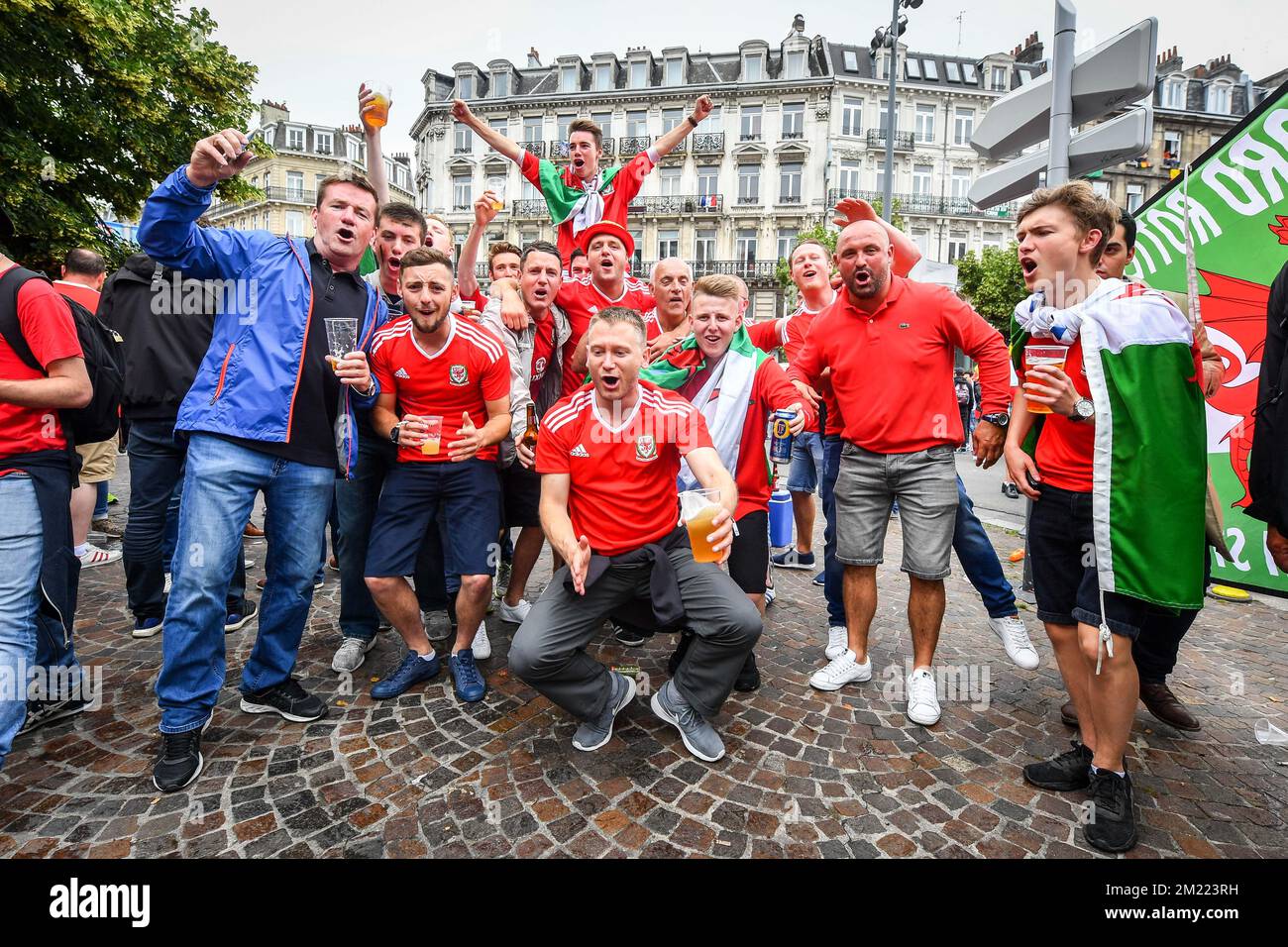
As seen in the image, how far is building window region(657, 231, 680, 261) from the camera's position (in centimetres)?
3922

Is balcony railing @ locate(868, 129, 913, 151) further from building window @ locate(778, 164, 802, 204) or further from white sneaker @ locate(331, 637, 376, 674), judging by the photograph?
white sneaker @ locate(331, 637, 376, 674)

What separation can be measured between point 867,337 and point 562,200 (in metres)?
2.94

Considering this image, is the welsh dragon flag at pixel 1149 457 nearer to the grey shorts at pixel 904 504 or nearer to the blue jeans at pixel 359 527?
the grey shorts at pixel 904 504

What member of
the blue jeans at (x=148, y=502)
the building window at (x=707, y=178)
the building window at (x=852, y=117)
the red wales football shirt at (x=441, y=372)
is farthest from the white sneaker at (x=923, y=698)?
the building window at (x=852, y=117)

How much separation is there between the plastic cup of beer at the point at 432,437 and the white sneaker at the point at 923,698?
9.78 feet

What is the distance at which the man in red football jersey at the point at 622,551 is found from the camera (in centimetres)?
302

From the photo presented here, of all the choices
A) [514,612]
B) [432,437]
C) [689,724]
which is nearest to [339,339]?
Answer: [432,437]

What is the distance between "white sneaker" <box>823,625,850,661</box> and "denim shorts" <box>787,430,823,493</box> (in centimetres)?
197

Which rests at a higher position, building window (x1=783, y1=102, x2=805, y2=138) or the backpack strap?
building window (x1=783, y1=102, x2=805, y2=138)

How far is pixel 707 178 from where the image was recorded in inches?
1532

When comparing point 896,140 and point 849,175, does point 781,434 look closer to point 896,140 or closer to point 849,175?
point 849,175

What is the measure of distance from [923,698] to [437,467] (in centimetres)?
300

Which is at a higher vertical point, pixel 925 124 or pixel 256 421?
pixel 925 124

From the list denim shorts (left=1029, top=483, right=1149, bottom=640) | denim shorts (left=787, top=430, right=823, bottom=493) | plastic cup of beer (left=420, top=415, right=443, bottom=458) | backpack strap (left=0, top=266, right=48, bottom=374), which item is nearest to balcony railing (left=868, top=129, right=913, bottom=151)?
denim shorts (left=787, top=430, right=823, bottom=493)
